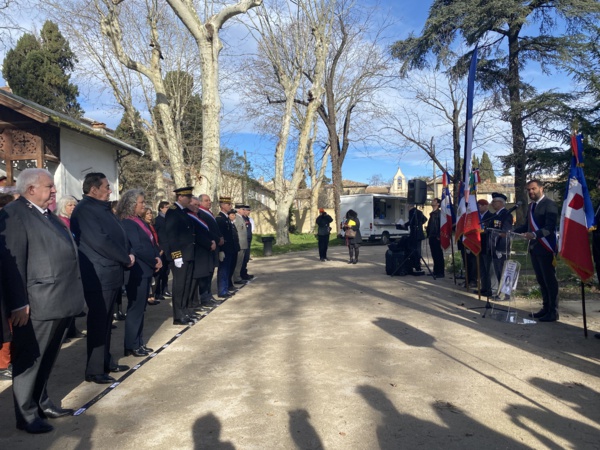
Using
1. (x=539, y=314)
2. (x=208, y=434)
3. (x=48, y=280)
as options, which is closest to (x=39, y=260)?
(x=48, y=280)

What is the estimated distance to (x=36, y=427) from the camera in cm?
385

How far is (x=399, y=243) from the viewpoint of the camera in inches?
542

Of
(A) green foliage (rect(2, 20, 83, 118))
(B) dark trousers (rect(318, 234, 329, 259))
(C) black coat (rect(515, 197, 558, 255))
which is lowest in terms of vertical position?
(B) dark trousers (rect(318, 234, 329, 259))

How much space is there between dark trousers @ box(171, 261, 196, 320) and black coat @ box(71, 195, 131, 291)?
2.38 m

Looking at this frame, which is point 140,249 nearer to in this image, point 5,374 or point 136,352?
point 136,352

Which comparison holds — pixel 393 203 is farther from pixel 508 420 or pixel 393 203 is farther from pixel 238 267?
pixel 508 420

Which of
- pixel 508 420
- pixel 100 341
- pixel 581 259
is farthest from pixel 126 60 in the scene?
pixel 508 420

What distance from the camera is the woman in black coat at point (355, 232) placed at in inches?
639

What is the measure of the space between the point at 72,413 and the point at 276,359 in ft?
7.31

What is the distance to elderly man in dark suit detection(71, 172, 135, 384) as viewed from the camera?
15.9 ft

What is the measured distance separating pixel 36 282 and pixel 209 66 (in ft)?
40.6

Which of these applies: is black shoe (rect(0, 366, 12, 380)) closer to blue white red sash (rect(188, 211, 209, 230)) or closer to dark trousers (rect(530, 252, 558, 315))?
blue white red sash (rect(188, 211, 209, 230))

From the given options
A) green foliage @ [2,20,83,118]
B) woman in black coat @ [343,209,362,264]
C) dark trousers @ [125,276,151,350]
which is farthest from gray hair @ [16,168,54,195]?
green foliage @ [2,20,83,118]

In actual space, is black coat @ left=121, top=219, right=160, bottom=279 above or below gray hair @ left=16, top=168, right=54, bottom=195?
below
